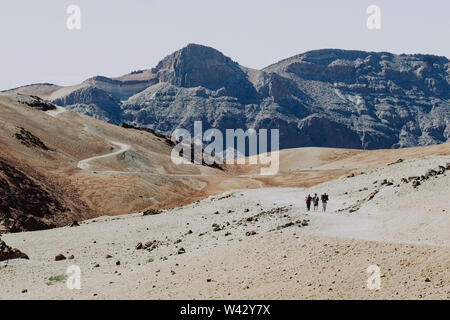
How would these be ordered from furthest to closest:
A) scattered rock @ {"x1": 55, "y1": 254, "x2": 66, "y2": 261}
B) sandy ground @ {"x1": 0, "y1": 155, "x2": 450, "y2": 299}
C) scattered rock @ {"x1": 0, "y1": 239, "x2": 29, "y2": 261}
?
scattered rock @ {"x1": 55, "y1": 254, "x2": 66, "y2": 261} → scattered rock @ {"x1": 0, "y1": 239, "x2": 29, "y2": 261} → sandy ground @ {"x1": 0, "y1": 155, "x2": 450, "y2": 299}

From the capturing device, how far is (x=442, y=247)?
19.5 meters

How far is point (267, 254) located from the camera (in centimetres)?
2281

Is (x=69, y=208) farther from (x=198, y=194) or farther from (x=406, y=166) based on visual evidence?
(x=406, y=166)

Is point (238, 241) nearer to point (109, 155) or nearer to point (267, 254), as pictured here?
point (267, 254)

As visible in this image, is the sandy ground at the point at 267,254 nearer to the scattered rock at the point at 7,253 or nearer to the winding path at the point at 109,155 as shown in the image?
the scattered rock at the point at 7,253

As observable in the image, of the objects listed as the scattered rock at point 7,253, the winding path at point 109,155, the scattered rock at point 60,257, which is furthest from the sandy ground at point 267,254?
the winding path at point 109,155

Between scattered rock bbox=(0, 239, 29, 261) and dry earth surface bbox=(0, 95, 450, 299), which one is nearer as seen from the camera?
dry earth surface bbox=(0, 95, 450, 299)

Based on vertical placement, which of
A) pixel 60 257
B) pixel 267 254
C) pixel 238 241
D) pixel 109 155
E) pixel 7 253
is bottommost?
pixel 60 257

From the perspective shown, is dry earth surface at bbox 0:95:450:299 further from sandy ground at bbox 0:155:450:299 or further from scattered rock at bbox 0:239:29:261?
scattered rock at bbox 0:239:29:261

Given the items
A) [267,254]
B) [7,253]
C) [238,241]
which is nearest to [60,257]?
[7,253]

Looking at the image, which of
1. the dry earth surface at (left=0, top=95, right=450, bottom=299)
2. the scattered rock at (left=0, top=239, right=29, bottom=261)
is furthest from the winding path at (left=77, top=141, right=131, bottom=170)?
the scattered rock at (left=0, top=239, right=29, bottom=261)

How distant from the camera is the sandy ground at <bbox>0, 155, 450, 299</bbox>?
724 inches

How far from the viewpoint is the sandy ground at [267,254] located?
18400 mm
